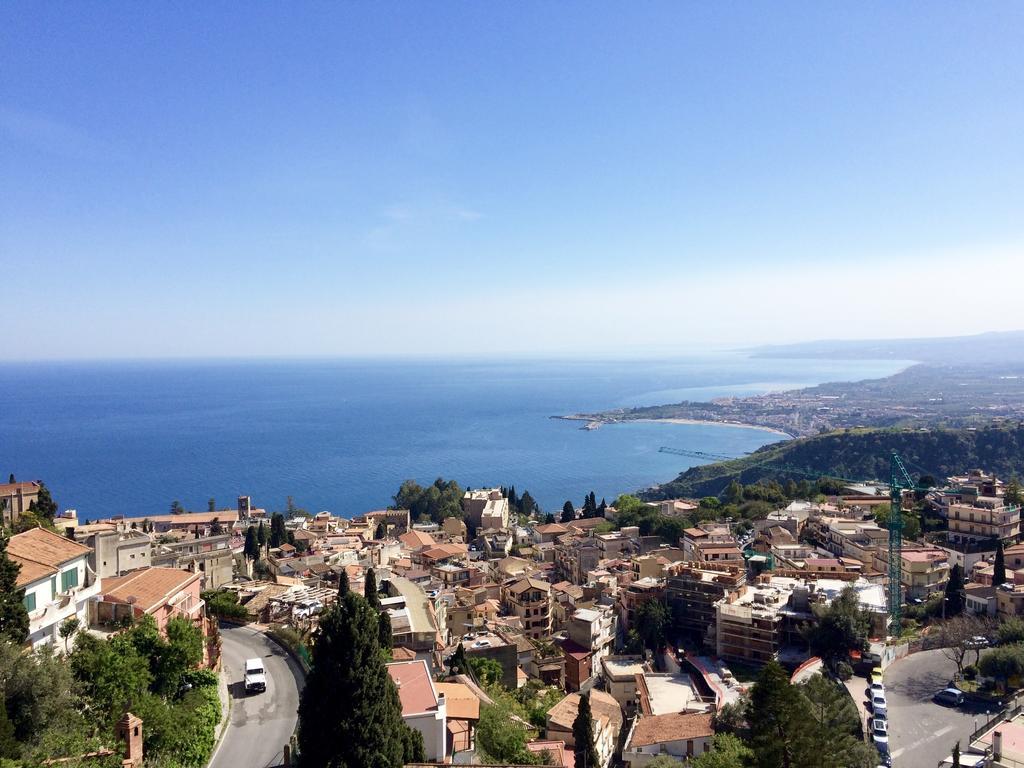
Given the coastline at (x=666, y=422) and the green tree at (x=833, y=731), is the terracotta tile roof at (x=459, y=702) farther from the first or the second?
the coastline at (x=666, y=422)

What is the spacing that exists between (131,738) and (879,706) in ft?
48.0

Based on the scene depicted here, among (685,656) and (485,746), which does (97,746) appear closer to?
(485,746)

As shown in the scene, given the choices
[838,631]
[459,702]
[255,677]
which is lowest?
[838,631]

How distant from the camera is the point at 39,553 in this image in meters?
10.1

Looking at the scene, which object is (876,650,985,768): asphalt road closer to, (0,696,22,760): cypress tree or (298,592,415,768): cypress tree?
(298,592,415,768): cypress tree

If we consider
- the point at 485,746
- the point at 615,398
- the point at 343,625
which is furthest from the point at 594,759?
the point at 615,398

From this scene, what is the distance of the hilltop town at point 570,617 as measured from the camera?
32.6ft

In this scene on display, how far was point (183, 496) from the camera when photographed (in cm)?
5709

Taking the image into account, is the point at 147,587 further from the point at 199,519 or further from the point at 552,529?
the point at 199,519

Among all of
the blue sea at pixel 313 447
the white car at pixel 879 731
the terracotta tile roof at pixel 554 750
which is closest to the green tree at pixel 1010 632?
the white car at pixel 879 731

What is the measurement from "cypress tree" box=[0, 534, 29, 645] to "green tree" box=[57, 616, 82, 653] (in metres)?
1.07

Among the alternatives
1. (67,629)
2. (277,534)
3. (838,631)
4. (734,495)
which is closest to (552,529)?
(734,495)

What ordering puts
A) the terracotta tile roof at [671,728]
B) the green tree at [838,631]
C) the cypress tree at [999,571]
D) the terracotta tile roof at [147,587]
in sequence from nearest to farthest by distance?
1. the terracotta tile roof at [147,587]
2. the terracotta tile roof at [671,728]
3. the green tree at [838,631]
4. the cypress tree at [999,571]

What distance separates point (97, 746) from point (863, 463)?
6072cm
